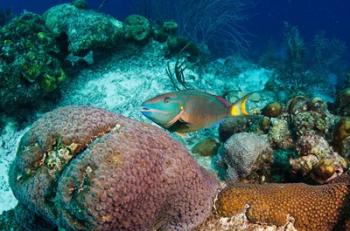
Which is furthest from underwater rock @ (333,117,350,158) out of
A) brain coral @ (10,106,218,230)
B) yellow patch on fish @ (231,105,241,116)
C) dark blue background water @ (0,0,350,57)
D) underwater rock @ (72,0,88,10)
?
dark blue background water @ (0,0,350,57)

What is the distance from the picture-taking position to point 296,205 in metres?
2.92

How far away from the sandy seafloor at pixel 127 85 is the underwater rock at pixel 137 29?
0.28 metres

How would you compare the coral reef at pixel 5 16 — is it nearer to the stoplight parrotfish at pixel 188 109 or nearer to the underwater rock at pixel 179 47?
the underwater rock at pixel 179 47

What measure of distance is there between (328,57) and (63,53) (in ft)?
34.6

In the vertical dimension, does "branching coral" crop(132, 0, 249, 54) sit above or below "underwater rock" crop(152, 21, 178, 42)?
below

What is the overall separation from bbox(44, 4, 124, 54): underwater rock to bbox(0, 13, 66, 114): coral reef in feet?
2.18

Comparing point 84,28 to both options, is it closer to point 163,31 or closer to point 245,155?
point 163,31

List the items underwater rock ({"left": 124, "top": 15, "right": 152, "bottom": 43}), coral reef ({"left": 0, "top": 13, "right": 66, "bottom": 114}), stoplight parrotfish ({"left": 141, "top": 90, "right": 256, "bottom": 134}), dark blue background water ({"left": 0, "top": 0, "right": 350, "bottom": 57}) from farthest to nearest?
dark blue background water ({"left": 0, "top": 0, "right": 350, "bottom": 57}) → underwater rock ({"left": 124, "top": 15, "right": 152, "bottom": 43}) → coral reef ({"left": 0, "top": 13, "right": 66, "bottom": 114}) → stoplight parrotfish ({"left": 141, "top": 90, "right": 256, "bottom": 134})

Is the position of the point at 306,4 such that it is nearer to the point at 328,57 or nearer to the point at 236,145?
the point at 328,57

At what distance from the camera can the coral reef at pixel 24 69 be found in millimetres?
5137

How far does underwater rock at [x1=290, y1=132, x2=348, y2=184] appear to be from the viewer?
3182 millimetres

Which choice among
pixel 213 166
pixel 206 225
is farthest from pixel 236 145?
pixel 206 225

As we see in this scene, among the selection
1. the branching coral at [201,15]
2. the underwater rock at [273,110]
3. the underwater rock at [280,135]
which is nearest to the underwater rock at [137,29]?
the branching coral at [201,15]

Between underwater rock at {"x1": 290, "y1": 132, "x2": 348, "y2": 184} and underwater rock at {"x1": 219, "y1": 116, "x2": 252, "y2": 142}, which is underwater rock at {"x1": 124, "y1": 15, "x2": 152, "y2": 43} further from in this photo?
underwater rock at {"x1": 290, "y1": 132, "x2": 348, "y2": 184}
